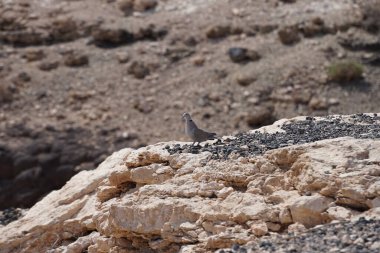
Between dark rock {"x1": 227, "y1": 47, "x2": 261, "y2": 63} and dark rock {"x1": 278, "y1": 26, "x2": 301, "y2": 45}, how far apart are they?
2.89ft

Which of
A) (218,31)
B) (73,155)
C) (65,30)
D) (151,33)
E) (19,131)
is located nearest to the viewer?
(73,155)

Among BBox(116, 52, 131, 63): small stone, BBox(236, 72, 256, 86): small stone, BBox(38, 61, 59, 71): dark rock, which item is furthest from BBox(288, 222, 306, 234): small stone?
BBox(38, 61, 59, 71): dark rock

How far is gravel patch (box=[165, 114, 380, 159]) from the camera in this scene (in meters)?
8.41

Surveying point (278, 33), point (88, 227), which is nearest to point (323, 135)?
point (88, 227)

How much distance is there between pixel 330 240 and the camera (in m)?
6.71

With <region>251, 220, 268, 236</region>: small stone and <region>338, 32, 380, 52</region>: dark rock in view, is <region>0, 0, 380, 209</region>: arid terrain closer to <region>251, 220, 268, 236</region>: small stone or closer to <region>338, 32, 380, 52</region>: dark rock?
<region>338, 32, 380, 52</region>: dark rock

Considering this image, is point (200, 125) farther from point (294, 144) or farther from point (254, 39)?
point (294, 144)

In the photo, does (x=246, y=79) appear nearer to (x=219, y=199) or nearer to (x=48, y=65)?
(x=48, y=65)

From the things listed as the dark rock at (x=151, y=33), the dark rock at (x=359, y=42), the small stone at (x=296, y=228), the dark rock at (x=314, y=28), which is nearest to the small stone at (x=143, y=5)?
the dark rock at (x=151, y=33)

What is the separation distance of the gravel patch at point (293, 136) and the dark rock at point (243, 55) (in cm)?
1264

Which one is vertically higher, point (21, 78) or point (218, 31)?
point (218, 31)

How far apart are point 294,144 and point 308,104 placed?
12636 millimetres

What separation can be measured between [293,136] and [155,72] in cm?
1428

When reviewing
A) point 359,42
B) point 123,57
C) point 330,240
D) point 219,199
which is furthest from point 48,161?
point 330,240
